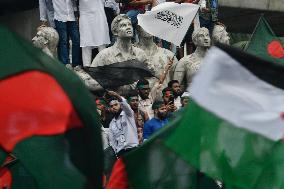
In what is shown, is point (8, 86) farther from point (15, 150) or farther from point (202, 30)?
point (202, 30)

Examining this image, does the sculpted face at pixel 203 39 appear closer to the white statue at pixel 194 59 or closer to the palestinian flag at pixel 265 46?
the white statue at pixel 194 59

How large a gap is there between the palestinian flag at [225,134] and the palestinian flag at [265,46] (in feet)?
11.3

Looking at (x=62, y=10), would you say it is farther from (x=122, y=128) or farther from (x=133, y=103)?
(x=122, y=128)

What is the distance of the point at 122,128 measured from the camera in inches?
529

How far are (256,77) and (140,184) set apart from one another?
112 centimetres

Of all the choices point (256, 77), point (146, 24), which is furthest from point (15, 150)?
point (146, 24)

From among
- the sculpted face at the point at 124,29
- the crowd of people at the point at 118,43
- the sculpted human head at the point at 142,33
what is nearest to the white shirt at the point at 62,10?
the crowd of people at the point at 118,43

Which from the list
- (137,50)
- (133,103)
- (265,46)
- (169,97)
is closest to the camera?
(265,46)

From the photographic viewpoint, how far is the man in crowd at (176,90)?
1508cm

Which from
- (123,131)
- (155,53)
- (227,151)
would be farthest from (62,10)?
(227,151)

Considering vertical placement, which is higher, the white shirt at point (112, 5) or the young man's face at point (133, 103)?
the white shirt at point (112, 5)

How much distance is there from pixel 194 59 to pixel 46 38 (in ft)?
7.28

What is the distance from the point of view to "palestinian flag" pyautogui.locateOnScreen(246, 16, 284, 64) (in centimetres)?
1195

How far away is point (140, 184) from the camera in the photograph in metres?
8.54
